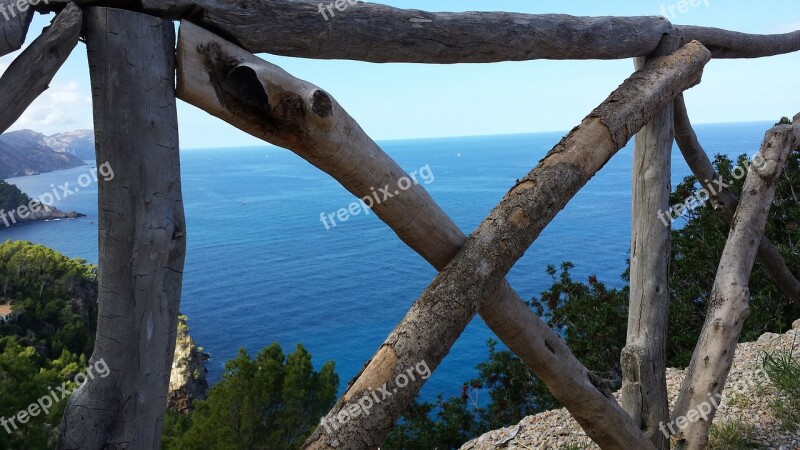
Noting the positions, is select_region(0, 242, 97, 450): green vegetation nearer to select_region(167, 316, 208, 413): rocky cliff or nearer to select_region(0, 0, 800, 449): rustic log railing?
select_region(167, 316, 208, 413): rocky cliff

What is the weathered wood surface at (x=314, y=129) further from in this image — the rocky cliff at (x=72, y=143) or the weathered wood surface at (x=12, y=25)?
the rocky cliff at (x=72, y=143)

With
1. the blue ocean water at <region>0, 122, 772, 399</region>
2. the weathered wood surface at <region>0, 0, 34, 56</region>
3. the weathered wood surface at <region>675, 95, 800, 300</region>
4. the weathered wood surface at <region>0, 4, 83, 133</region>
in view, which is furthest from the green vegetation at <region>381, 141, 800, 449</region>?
the blue ocean water at <region>0, 122, 772, 399</region>

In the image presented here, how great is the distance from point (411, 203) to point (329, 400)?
27.5ft

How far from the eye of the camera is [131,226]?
1898 millimetres

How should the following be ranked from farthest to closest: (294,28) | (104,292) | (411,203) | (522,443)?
(522,443)
(411,203)
(294,28)
(104,292)

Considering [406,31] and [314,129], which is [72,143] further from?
[314,129]

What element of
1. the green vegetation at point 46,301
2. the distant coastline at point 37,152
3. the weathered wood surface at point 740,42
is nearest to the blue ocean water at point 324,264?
the distant coastline at point 37,152

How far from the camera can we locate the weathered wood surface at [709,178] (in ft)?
14.4

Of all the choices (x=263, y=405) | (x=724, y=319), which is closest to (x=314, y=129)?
(x=724, y=319)

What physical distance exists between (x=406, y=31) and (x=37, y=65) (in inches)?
51.5

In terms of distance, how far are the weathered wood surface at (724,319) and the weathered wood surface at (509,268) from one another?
32cm

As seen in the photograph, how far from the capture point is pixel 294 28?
7.25ft

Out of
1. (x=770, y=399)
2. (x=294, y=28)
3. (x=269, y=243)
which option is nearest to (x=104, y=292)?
(x=294, y=28)

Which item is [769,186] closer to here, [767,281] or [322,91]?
[322,91]
